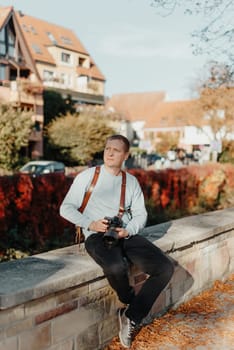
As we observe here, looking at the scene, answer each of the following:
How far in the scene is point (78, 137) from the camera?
36.4m

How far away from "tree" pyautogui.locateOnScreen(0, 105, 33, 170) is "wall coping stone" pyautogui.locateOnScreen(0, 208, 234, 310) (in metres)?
26.0

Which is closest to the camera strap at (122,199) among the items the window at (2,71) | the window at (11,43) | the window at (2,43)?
the window at (2,71)

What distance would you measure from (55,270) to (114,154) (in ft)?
3.45

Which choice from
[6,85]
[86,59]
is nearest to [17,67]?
[6,85]

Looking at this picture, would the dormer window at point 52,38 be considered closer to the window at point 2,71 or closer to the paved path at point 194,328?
the window at point 2,71

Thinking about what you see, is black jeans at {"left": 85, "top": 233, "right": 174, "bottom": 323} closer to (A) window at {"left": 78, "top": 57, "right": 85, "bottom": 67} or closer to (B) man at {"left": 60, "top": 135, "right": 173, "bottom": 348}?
(B) man at {"left": 60, "top": 135, "right": 173, "bottom": 348}

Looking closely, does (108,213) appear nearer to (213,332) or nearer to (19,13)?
(213,332)

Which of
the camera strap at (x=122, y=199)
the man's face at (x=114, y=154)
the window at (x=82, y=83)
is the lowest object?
the camera strap at (x=122, y=199)

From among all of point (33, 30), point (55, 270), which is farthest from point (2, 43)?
point (55, 270)

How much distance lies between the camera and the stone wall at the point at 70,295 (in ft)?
8.73

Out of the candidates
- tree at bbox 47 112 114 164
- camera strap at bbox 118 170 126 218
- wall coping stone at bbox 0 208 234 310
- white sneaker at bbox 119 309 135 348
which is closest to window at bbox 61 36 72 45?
tree at bbox 47 112 114 164

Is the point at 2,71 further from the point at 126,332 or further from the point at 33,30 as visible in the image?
the point at 126,332

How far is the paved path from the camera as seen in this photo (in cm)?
346

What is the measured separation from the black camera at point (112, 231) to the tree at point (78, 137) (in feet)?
109
